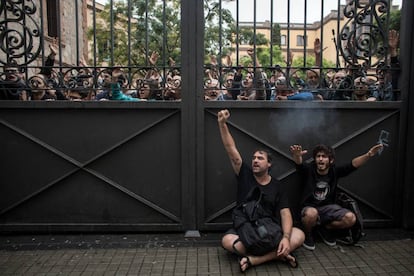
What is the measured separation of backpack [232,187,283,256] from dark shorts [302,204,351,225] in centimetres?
61

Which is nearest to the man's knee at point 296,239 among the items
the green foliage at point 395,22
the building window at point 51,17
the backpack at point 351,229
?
the backpack at point 351,229

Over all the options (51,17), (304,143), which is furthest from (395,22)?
(51,17)

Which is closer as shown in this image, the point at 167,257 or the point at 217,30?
the point at 167,257

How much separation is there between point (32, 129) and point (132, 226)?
1.67m

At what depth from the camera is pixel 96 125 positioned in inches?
173

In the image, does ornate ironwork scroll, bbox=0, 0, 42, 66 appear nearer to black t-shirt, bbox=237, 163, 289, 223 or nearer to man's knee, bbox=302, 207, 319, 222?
black t-shirt, bbox=237, 163, 289, 223

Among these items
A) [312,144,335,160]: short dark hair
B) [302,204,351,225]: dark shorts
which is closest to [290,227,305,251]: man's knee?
[302,204,351,225]: dark shorts

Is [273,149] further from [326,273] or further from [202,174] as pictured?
[326,273]

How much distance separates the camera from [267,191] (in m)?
3.87

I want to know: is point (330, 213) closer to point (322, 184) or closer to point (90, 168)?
point (322, 184)

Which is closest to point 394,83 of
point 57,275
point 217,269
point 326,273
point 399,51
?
point 399,51

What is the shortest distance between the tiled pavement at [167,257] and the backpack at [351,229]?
0.11m

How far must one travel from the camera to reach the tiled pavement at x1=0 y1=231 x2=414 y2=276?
11.6 feet

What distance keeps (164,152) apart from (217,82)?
106cm
